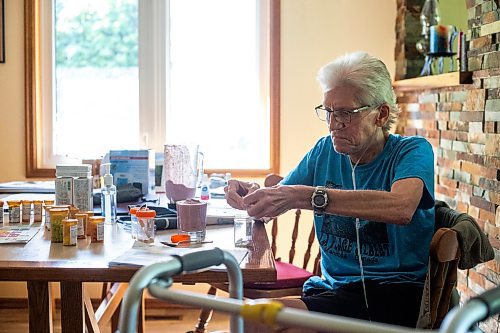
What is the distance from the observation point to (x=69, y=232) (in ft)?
6.42

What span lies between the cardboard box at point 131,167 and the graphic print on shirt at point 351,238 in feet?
3.05

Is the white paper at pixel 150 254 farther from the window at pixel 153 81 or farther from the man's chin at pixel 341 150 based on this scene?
the window at pixel 153 81

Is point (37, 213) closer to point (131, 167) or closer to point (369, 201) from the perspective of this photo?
point (131, 167)

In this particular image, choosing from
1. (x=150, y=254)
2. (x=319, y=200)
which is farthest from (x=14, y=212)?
(x=319, y=200)

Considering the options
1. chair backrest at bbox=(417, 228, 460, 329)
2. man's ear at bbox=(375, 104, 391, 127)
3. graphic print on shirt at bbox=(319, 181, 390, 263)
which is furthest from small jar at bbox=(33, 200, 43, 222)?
chair backrest at bbox=(417, 228, 460, 329)

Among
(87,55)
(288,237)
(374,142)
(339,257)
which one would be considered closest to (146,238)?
(339,257)

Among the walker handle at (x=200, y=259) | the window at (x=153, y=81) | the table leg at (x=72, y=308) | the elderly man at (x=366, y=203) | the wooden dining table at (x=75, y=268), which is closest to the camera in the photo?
the walker handle at (x=200, y=259)

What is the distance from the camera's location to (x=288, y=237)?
395 centimetres

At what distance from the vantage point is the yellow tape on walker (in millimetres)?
991

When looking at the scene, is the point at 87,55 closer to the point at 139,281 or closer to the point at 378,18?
the point at 378,18

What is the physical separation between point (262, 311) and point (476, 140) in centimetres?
192

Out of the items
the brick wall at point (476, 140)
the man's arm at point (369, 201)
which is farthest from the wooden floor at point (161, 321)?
the man's arm at point (369, 201)

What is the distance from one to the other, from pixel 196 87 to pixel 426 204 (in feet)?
7.37

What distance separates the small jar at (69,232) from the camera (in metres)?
1.96
